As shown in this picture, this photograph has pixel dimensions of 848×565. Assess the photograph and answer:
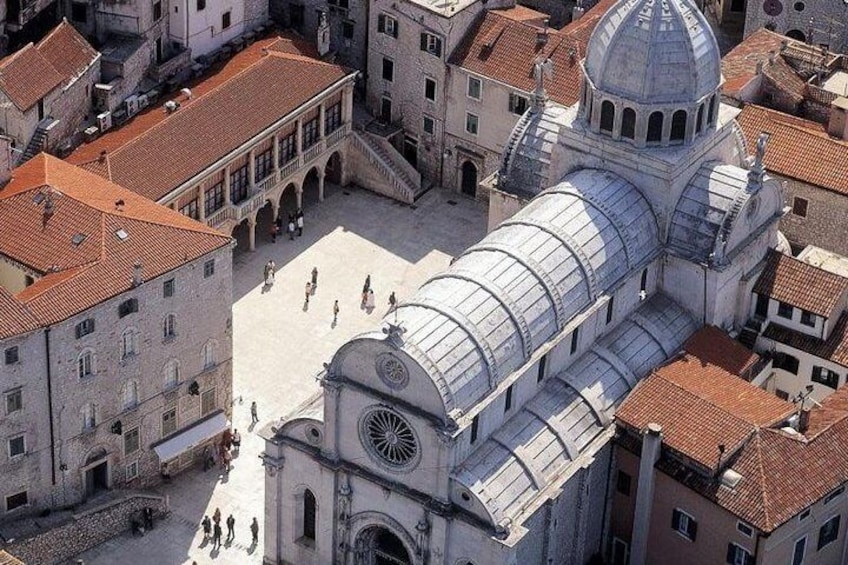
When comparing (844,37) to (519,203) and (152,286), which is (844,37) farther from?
(152,286)

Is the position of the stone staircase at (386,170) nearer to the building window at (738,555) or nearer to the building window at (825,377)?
the building window at (825,377)

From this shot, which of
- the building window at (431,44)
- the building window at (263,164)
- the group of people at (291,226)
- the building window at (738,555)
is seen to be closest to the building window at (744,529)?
the building window at (738,555)

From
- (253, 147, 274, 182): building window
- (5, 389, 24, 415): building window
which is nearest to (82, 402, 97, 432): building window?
(5, 389, 24, 415): building window

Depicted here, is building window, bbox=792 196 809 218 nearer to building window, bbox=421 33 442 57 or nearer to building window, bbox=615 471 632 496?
building window, bbox=615 471 632 496

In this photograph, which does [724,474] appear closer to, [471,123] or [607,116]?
[607,116]

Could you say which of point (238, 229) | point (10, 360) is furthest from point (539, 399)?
point (238, 229)

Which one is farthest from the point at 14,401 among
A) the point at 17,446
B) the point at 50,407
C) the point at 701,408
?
the point at 701,408

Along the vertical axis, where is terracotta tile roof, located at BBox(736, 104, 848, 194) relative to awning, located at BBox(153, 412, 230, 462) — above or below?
above

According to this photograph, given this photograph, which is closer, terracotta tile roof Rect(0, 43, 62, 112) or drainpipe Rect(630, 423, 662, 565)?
drainpipe Rect(630, 423, 662, 565)
